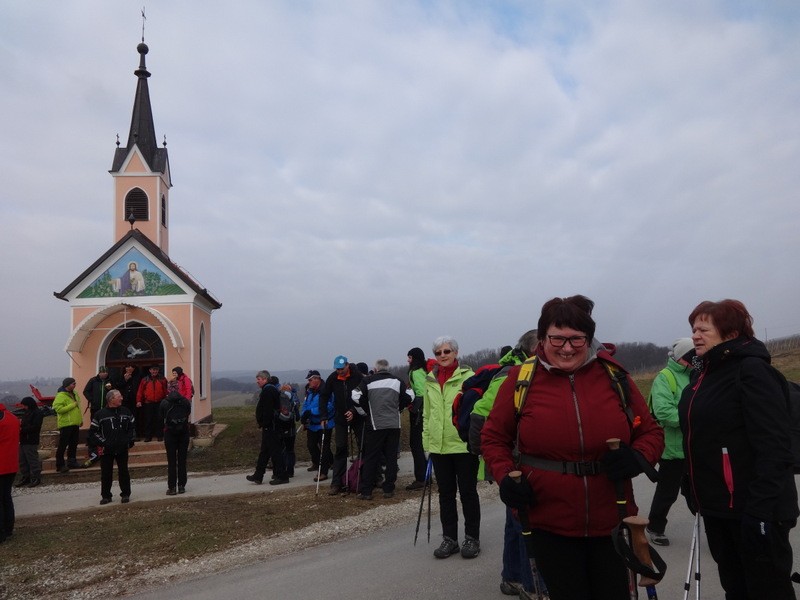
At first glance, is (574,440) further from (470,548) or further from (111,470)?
(111,470)

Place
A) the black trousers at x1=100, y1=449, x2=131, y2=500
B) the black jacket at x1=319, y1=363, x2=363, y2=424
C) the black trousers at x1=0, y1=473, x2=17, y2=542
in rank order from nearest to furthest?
the black trousers at x1=0, y1=473, x2=17, y2=542
the black trousers at x1=100, y1=449, x2=131, y2=500
the black jacket at x1=319, y1=363, x2=363, y2=424

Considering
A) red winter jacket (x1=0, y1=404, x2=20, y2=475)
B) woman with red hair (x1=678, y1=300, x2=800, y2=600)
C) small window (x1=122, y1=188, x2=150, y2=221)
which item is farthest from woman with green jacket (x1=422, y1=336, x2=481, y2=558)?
small window (x1=122, y1=188, x2=150, y2=221)

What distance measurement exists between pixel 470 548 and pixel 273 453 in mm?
6256

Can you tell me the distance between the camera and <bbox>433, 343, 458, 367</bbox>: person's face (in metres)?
6.59

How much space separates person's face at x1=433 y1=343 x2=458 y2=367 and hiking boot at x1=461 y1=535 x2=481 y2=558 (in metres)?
1.74

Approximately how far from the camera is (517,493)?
3152 millimetres

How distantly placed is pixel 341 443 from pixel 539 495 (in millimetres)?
7572

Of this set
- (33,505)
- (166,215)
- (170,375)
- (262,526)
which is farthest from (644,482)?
(166,215)

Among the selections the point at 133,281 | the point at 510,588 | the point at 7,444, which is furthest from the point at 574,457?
the point at 133,281

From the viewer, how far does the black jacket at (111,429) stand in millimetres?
10094

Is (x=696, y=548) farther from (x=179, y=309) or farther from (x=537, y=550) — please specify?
(x=179, y=309)

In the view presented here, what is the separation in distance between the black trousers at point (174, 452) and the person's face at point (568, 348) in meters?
9.33

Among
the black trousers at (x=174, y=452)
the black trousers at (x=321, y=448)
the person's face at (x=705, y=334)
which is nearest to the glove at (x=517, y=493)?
the person's face at (x=705, y=334)

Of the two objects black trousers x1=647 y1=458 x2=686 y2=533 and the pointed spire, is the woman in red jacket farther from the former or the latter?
the pointed spire
